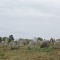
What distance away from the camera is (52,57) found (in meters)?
14.9

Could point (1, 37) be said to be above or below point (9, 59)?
above

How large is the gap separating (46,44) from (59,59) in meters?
6.29

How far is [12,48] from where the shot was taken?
20.8m

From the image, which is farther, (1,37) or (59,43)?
(1,37)

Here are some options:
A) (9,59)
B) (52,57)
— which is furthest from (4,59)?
(52,57)

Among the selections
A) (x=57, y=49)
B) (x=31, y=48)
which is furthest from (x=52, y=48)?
(x=31, y=48)

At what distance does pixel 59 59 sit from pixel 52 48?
4890 mm

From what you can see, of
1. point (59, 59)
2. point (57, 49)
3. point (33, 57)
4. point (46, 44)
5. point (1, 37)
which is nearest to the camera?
point (59, 59)

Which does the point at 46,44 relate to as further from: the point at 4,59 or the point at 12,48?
the point at 4,59

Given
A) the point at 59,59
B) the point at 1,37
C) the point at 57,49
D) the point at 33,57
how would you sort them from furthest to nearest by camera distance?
the point at 1,37 < the point at 57,49 < the point at 33,57 < the point at 59,59

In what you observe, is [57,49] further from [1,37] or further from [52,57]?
[1,37]

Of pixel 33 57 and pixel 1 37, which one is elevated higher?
pixel 1 37

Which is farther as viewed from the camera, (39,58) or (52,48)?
(52,48)

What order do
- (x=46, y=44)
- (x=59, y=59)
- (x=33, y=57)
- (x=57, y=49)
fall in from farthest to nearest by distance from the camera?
(x=46, y=44) < (x=57, y=49) < (x=33, y=57) < (x=59, y=59)
